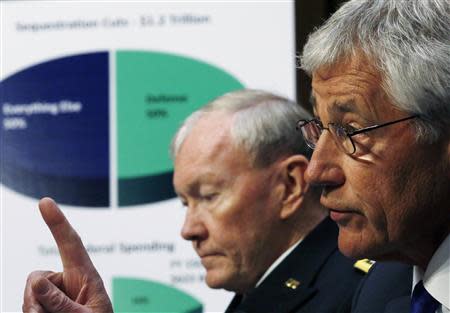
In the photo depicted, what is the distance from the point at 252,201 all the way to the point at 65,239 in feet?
3.43

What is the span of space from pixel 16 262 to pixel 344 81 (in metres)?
2.35

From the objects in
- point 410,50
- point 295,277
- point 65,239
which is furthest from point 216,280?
point 410,50

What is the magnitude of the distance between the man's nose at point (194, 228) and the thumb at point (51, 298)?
1120 millimetres

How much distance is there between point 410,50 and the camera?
208cm

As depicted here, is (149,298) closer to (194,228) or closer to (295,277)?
(194,228)

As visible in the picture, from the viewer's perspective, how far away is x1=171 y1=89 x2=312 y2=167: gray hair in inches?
129

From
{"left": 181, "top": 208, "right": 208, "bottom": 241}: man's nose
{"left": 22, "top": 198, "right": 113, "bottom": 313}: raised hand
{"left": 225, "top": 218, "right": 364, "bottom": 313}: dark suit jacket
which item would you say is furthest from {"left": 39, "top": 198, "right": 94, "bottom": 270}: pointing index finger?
{"left": 181, "top": 208, "right": 208, "bottom": 241}: man's nose

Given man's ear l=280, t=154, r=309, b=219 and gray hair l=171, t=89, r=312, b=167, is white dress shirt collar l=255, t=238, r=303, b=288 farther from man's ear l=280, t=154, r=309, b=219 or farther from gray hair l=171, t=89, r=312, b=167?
gray hair l=171, t=89, r=312, b=167

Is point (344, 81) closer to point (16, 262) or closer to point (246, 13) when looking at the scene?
point (246, 13)

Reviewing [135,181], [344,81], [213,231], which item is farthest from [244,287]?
[344,81]

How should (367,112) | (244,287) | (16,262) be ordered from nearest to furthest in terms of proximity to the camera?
(367,112)
(244,287)
(16,262)

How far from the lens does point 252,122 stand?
3309 mm

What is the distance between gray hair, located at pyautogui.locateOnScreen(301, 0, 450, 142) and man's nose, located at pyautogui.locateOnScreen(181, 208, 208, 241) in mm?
1249

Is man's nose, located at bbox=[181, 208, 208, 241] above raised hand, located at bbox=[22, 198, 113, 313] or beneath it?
beneath
